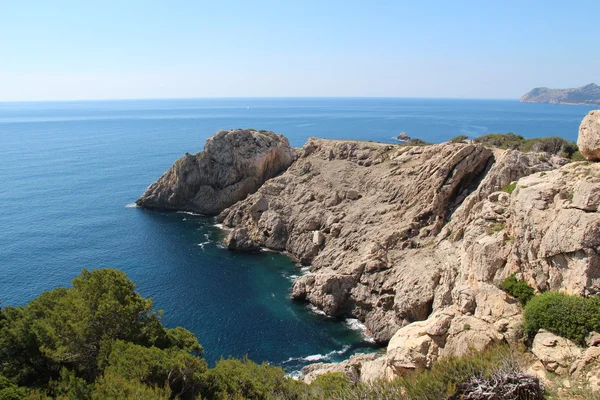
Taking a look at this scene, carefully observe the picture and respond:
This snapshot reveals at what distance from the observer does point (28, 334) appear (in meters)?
29.5

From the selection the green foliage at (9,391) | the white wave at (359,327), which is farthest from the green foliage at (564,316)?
the green foliage at (9,391)

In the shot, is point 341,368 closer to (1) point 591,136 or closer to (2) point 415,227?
(1) point 591,136

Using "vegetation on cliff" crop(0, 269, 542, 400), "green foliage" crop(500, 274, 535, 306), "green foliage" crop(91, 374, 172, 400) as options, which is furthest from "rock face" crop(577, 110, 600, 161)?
"green foliage" crop(91, 374, 172, 400)

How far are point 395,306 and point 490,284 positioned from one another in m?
19.7

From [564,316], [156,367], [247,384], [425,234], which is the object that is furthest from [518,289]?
[425,234]

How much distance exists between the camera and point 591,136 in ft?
100

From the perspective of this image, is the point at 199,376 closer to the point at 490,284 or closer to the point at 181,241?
the point at 490,284

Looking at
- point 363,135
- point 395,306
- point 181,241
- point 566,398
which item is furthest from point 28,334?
point 363,135

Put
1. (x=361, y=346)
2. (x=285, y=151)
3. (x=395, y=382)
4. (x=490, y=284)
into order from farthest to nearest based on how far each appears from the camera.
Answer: (x=285, y=151) < (x=361, y=346) < (x=490, y=284) < (x=395, y=382)

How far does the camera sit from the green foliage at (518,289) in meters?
29.3

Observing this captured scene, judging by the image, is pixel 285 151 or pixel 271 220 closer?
pixel 271 220

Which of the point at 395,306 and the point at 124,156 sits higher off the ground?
the point at 124,156

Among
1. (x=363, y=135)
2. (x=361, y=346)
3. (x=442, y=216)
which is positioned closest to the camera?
(x=361, y=346)

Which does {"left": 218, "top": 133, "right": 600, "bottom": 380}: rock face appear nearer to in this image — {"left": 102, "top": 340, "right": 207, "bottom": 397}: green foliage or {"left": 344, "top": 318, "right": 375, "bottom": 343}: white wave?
{"left": 344, "top": 318, "right": 375, "bottom": 343}: white wave
